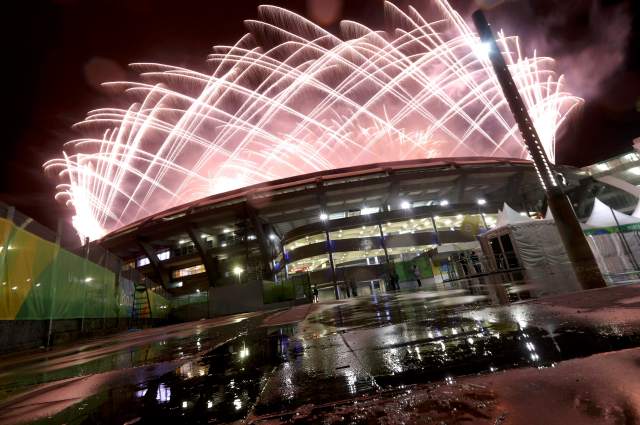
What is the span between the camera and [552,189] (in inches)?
195

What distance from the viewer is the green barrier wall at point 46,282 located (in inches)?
266

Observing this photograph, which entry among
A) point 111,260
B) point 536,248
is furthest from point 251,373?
point 536,248

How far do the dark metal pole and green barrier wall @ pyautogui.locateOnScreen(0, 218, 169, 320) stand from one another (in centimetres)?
1112

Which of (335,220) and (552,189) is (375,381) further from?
(335,220)

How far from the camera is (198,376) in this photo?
189 centimetres

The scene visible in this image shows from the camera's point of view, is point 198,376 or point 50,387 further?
point 50,387

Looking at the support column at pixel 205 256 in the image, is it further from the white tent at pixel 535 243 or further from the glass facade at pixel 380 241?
the white tent at pixel 535 243

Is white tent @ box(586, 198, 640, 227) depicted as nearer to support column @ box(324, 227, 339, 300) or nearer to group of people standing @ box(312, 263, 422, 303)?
group of people standing @ box(312, 263, 422, 303)

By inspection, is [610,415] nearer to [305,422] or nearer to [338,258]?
[305,422]

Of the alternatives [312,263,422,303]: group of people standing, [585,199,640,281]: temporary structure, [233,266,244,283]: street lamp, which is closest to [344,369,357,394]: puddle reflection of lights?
[585,199,640,281]: temporary structure

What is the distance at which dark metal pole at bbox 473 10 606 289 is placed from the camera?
15.1ft

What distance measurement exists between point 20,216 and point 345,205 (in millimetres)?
36906

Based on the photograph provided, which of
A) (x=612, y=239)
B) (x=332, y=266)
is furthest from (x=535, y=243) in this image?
(x=332, y=266)

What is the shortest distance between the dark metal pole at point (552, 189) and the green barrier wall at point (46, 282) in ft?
36.5
